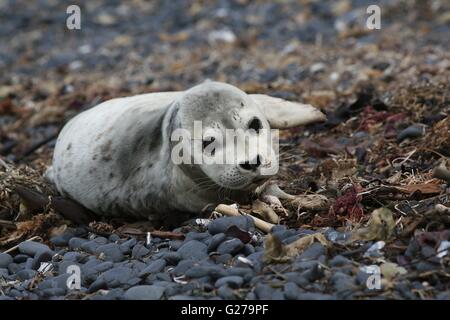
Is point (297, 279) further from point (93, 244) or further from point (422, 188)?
point (93, 244)

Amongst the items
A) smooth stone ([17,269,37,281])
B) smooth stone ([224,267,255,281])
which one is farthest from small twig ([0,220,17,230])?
smooth stone ([224,267,255,281])

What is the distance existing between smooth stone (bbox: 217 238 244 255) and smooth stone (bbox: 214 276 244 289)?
1.21 ft

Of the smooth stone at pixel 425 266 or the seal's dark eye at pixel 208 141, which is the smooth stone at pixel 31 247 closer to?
the seal's dark eye at pixel 208 141

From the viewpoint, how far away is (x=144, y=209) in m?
5.23

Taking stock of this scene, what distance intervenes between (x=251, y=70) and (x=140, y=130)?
451cm

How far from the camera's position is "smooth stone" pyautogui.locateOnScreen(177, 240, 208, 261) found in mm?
4184

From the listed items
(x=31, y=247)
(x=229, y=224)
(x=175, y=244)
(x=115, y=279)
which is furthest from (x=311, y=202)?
(x=31, y=247)

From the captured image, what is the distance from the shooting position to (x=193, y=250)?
13.9ft

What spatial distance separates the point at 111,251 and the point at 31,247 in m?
0.61

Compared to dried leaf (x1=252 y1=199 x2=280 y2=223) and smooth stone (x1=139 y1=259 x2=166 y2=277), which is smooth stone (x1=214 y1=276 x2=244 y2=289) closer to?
smooth stone (x1=139 y1=259 x2=166 y2=277)

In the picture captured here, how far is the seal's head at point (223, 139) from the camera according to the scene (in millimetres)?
4574

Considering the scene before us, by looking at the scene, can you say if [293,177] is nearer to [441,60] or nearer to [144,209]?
[144,209]
